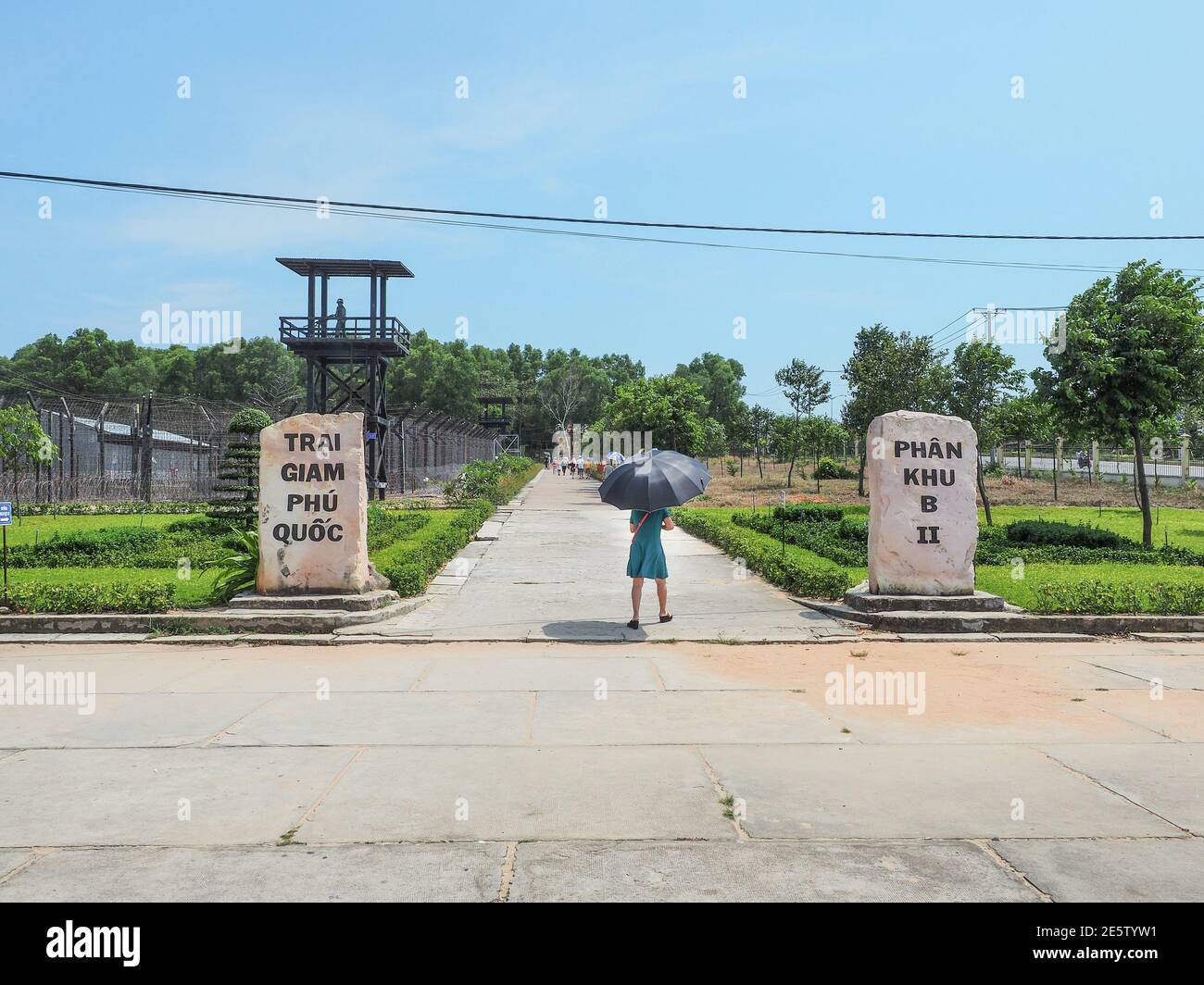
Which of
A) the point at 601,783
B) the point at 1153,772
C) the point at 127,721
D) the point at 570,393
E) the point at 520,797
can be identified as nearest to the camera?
the point at 520,797

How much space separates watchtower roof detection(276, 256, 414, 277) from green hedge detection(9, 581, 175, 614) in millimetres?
23331

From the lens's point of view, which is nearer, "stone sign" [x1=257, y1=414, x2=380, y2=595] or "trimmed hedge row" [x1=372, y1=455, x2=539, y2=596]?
"stone sign" [x1=257, y1=414, x2=380, y2=595]

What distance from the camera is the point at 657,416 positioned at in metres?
39.7

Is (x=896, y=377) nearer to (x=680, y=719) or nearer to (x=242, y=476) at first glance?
(x=242, y=476)

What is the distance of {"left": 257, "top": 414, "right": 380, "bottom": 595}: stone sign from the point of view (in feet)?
36.3

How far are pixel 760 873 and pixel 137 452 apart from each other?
34769mm

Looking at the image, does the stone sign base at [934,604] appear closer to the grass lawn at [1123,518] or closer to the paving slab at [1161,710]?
the paving slab at [1161,710]

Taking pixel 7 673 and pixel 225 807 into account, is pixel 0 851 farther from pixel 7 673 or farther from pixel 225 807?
pixel 7 673

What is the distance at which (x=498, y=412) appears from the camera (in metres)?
112

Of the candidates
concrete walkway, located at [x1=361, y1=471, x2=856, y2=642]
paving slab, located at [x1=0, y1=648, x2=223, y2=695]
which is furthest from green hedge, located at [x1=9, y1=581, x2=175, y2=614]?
concrete walkway, located at [x1=361, y1=471, x2=856, y2=642]

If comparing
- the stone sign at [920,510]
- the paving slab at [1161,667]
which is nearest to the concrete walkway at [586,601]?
the stone sign at [920,510]

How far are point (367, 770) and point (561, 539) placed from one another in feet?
48.8

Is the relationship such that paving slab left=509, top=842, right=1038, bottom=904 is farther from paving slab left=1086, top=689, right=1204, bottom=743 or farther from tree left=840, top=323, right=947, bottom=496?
tree left=840, top=323, right=947, bottom=496

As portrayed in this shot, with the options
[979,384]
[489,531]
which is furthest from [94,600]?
[979,384]
